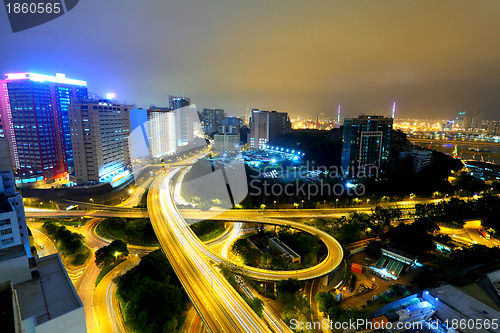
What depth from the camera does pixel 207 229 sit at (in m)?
14.8

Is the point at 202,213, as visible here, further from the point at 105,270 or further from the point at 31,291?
the point at 31,291

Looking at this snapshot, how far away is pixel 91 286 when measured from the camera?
34.3 ft

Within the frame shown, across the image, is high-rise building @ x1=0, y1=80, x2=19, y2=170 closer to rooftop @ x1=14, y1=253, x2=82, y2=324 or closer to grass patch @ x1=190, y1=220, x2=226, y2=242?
grass patch @ x1=190, y1=220, x2=226, y2=242

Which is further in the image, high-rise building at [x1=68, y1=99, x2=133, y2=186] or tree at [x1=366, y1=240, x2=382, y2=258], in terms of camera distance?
high-rise building at [x1=68, y1=99, x2=133, y2=186]

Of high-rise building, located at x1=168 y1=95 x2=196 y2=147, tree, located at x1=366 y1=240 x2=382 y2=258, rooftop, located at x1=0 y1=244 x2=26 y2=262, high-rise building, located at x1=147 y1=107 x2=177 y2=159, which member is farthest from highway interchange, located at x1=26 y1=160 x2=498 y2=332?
high-rise building, located at x1=168 y1=95 x2=196 y2=147

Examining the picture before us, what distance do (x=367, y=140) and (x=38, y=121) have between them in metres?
28.3

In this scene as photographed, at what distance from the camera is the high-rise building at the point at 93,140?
19.0 metres

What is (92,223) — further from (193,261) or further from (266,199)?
(266,199)

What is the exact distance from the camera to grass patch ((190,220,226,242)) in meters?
14.2

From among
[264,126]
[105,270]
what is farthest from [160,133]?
[105,270]

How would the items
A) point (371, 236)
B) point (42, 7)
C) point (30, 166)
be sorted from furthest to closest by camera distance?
point (30, 166)
point (371, 236)
point (42, 7)

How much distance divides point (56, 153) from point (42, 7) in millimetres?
17991

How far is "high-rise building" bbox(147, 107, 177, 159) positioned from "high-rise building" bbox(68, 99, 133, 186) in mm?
13038

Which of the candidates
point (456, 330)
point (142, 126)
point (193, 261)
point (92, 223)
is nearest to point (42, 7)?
point (193, 261)
